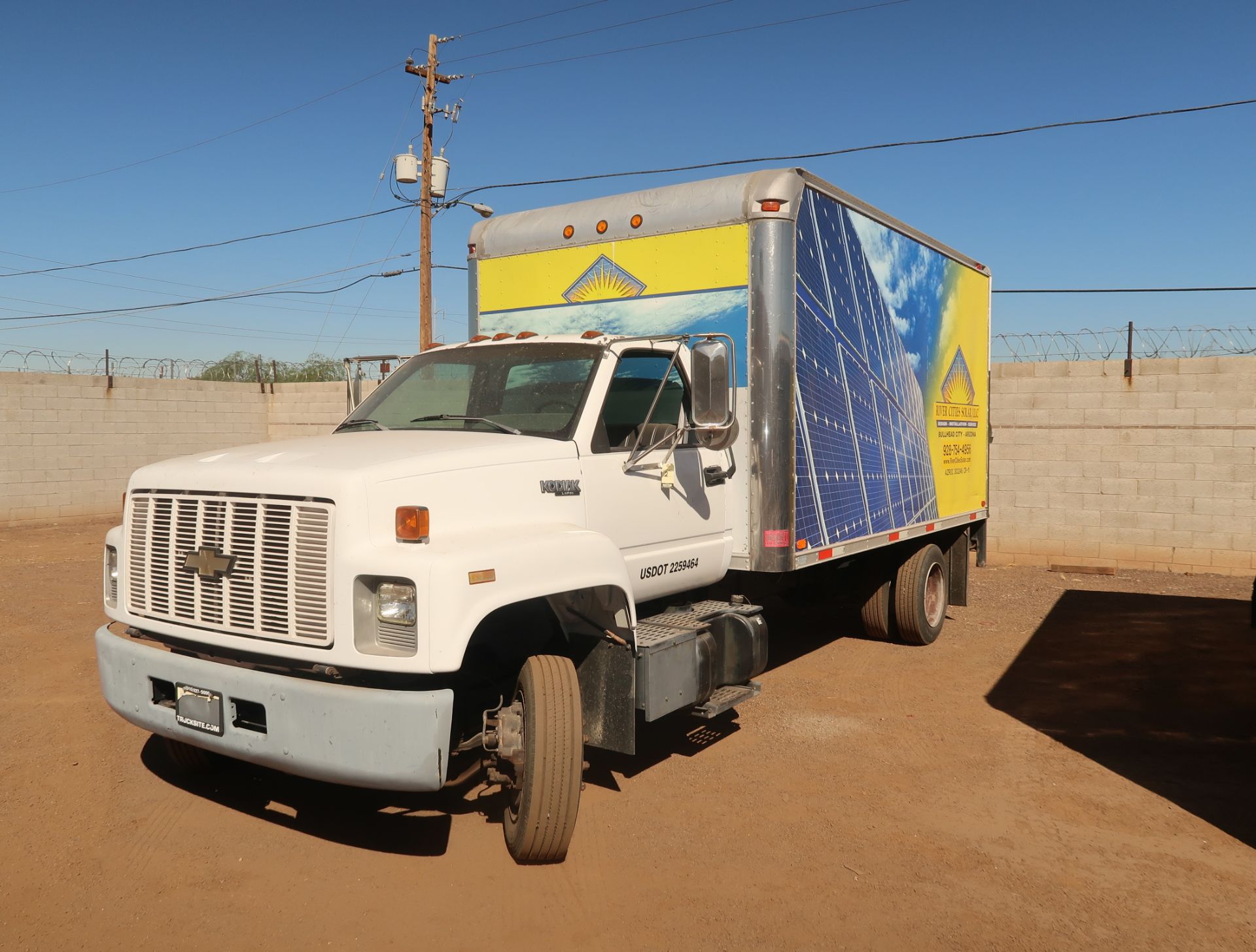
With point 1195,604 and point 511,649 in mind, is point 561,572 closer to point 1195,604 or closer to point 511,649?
point 511,649

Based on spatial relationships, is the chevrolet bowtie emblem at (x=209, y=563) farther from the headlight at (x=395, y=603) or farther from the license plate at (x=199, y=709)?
the headlight at (x=395, y=603)

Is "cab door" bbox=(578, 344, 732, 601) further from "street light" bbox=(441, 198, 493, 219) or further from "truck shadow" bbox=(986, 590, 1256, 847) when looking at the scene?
"street light" bbox=(441, 198, 493, 219)

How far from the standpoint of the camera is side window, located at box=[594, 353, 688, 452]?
5375mm

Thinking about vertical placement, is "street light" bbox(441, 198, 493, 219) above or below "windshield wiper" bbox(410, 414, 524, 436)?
above

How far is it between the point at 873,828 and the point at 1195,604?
8153 mm

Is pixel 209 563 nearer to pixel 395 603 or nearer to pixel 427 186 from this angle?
pixel 395 603

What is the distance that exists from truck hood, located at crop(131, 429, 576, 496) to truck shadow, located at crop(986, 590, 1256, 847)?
12.5ft

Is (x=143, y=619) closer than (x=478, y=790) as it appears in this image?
Yes

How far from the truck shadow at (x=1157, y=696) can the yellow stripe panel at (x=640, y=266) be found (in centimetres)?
362

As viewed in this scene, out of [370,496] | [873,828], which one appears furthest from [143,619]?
→ [873,828]

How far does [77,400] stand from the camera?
707 inches

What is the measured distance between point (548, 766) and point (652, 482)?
174 cm

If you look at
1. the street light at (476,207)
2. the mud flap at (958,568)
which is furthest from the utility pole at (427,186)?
the mud flap at (958,568)

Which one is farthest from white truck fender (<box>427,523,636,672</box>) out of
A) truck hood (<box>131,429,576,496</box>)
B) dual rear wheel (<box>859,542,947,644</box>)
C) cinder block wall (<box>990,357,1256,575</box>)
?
cinder block wall (<box>990,357,1256,575</box>)
